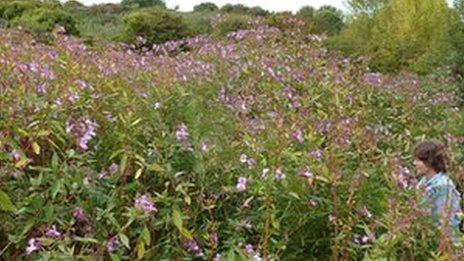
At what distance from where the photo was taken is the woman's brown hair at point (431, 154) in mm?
4602

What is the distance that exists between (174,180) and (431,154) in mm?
2035

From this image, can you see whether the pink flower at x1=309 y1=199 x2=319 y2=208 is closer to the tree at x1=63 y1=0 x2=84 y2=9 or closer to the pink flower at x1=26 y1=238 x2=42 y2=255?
the pink flower at x1=26 y1=238 x2=42 y2=255

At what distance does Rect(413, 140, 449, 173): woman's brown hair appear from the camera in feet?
15.1

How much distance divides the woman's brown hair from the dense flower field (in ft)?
1.41

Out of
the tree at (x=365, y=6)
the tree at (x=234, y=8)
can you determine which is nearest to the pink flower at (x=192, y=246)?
the tree at (x=365, y=6)

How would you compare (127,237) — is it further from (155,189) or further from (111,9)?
(111,9)

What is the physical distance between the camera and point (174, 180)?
3139 millimetres

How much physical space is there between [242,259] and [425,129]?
15.7 feet

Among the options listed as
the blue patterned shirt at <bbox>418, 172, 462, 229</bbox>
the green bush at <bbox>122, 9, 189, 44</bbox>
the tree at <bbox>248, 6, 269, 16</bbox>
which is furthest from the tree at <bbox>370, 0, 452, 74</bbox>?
the tree at <bbox>248, 6, 269, 16</bbox>

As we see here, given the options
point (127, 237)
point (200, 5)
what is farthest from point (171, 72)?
point (200, 5)

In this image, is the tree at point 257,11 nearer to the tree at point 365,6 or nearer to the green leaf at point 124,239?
the tree at point 365,6

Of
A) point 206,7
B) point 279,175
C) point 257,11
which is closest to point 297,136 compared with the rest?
point 279,175

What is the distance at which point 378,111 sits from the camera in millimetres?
8117

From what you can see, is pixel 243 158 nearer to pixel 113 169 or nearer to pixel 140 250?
pixel 113 169
